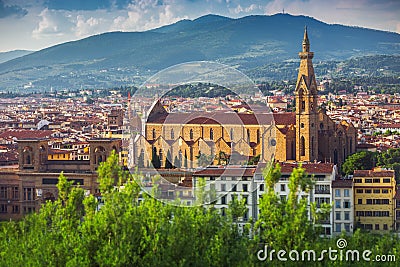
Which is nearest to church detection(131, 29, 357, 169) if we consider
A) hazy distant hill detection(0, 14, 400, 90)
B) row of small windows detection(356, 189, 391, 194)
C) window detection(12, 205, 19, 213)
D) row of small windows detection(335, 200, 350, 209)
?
row of small windows detection(335, 200, 350, 209)

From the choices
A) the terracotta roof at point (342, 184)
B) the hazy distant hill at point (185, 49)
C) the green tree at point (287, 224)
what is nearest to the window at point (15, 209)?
the terracotta roof at point (342, 184)

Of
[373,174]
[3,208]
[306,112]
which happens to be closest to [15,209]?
[3,208]

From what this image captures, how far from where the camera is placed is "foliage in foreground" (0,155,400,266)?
1011 centimetres

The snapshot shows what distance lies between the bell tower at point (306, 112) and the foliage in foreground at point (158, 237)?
12.1 metres

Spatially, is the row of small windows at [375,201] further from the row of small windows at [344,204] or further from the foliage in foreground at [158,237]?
the foliage in foreground at [158,237]

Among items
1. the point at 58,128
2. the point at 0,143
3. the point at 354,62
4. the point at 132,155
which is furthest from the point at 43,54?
the point at 132,155

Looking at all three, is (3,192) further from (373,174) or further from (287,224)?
(287,224)

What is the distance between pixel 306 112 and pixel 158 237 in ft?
46.6

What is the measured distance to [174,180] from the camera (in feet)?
47.3

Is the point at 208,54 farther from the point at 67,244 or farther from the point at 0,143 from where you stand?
the point at 67,244

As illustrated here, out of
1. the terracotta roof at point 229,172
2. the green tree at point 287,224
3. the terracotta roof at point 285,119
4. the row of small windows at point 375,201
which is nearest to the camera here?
the green tree at point 287,224

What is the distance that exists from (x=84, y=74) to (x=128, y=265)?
10738 centimetres

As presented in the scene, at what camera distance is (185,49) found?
116 meters

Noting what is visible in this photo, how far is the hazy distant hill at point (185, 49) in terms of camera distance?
111375 mm
